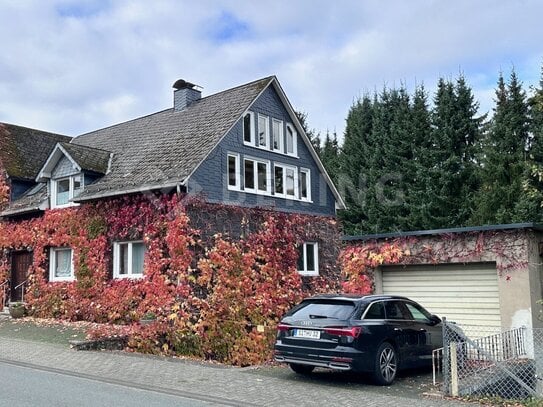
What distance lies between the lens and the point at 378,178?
34.4 meters

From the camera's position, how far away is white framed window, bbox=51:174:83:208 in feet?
72.7

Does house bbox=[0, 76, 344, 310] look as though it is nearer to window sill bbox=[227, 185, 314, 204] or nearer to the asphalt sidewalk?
window sill bbox=[227, 185, 314, 204]

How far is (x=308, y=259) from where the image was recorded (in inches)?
961

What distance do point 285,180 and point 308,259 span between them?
354 centimetres

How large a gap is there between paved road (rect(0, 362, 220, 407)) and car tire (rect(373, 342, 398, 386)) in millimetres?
2910

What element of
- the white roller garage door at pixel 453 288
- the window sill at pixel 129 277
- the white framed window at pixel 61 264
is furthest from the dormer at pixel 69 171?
the white roller garage door at pixel 453 288

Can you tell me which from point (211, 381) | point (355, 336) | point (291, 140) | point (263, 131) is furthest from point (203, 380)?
point (291, 140)

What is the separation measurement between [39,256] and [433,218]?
1969cm

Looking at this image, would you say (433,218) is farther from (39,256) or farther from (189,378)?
(189,378)

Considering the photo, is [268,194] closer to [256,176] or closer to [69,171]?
[256,176]

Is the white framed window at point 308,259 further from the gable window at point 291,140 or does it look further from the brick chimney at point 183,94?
the brick chimney at point 183,94

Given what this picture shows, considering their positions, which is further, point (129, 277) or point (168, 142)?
point (168, 142)

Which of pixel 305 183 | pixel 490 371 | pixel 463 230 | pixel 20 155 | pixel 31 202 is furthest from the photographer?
pixel 20 155

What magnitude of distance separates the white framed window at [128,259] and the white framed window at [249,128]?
6177 mm
